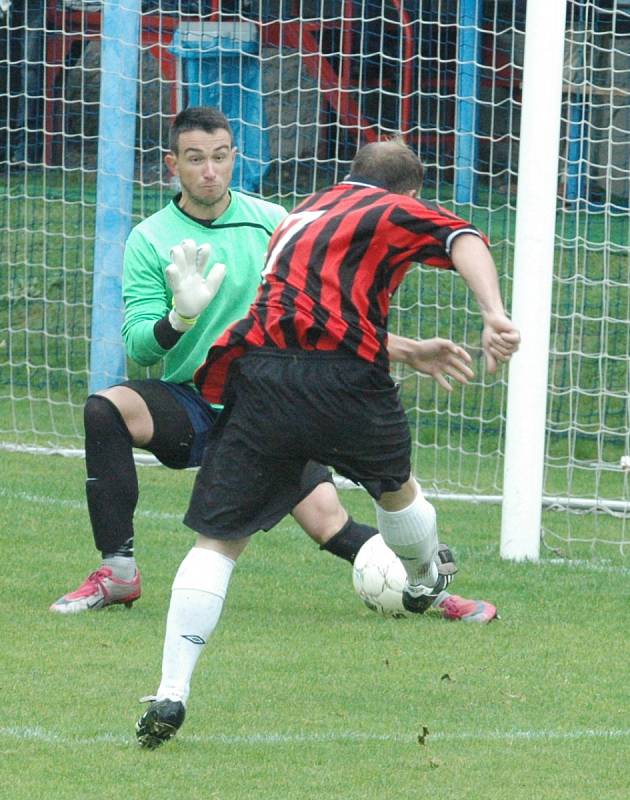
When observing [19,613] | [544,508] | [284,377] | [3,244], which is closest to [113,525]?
[19,613]

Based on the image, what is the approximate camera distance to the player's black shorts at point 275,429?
4.52 metres

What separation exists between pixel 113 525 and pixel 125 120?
4.44 meters

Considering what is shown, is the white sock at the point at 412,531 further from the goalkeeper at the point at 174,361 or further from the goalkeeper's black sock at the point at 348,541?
the goalkeeper's black sock at the point at 348,541

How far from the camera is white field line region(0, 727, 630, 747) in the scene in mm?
4414

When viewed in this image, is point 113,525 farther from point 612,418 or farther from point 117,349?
point 612,418

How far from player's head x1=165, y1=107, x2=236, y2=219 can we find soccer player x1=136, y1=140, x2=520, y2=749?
1.23m

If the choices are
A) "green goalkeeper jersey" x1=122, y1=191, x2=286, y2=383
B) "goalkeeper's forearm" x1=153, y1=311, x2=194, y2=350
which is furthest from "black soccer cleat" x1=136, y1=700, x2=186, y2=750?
"green goalkeeper jersey" x1=122, y1=191, x2=286, y2=383

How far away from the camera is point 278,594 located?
648 cm

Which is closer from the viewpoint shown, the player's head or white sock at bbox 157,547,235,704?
white sock at bbox 157,547,235,704

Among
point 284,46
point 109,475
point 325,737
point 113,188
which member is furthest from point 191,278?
point 284,46

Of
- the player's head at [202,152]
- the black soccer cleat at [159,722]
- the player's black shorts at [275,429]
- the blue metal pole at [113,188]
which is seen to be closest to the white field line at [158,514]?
the blue metal pole at [113,188]

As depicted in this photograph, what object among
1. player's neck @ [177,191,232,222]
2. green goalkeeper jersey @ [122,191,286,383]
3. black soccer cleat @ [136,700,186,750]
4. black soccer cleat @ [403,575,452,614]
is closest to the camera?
black soccer cleat @ [136,700,186,750]

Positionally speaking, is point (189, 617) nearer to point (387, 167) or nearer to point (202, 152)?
point (387, 167)

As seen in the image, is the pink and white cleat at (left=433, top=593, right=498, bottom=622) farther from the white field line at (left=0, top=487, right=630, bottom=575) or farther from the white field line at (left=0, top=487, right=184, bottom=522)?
the white field line at (left=0, top=487, right=184, bottom=522)
